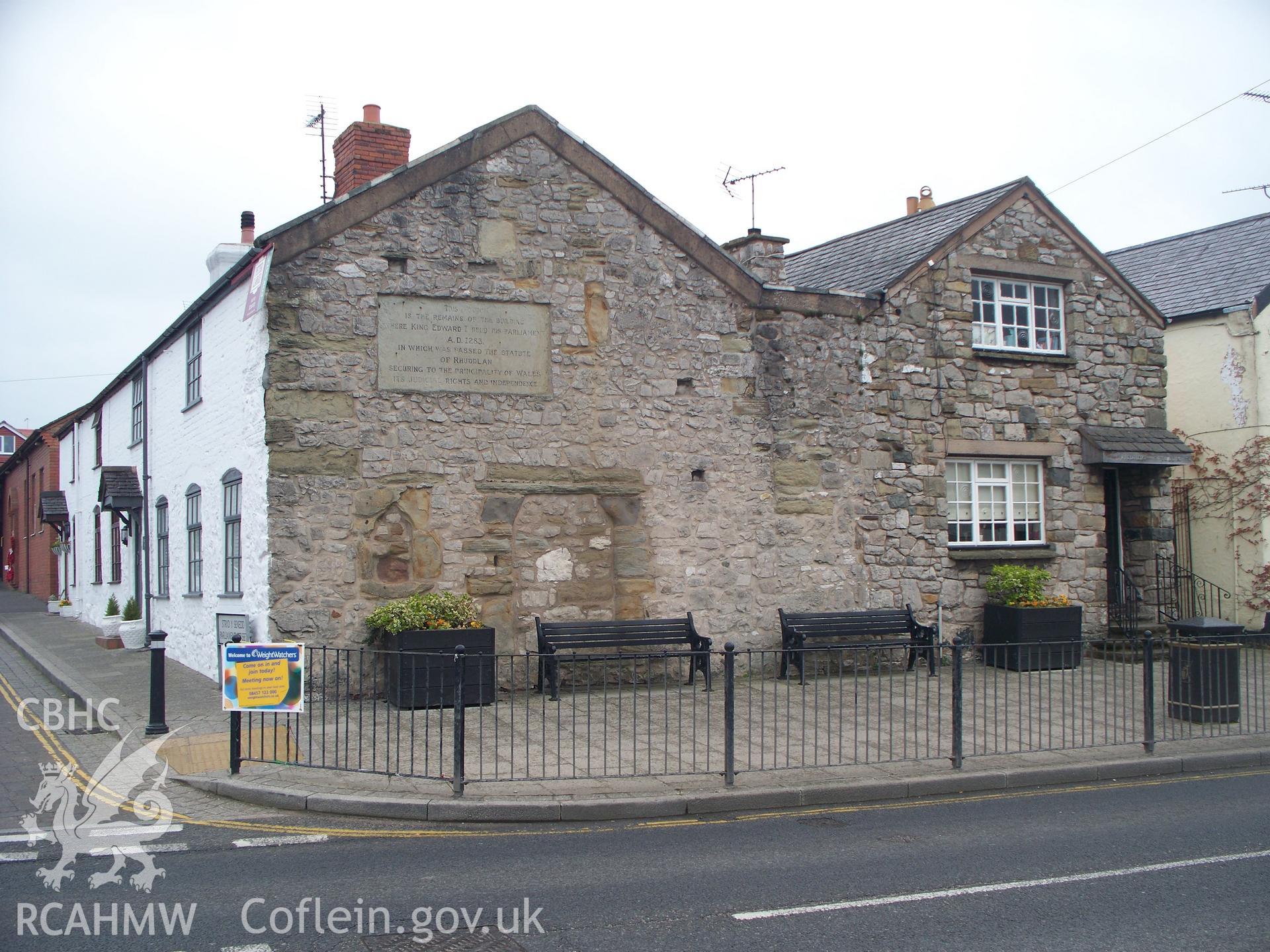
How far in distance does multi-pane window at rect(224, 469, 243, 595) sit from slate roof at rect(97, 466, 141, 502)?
20.1ft

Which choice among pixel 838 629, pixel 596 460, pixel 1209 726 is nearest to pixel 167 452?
pixel 596 460

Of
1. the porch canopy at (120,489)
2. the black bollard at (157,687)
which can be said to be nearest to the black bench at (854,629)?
the black bollard at (157,687)

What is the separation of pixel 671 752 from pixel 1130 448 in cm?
1058

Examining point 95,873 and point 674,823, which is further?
point 674,823

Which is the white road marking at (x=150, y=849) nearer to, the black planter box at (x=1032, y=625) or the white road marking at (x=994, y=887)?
the white road marking at (x=994, y=887)

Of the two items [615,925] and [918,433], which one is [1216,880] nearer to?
[615,925]

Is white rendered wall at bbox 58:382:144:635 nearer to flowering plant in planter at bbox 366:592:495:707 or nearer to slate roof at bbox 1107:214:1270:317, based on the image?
flowering plant in planter at bbox 366:592:495:707

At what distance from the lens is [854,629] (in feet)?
48.0

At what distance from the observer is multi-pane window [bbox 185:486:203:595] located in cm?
1579

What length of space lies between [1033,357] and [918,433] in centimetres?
247

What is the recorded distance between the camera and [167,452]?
58.9 feet

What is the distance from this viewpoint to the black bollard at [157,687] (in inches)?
398

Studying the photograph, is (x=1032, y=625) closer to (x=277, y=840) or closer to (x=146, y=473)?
(x=277, y=840)

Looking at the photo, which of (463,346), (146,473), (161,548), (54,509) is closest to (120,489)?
(146,473)
